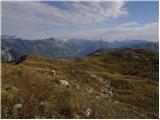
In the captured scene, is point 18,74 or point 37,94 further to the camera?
point 18,74

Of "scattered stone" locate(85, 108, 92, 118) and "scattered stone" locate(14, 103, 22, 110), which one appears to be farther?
"scattered stone" locate(85, 108, 92, 118)

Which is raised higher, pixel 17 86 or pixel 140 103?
pixel 17 86

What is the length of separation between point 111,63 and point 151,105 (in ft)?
237

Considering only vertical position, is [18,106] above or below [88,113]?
above

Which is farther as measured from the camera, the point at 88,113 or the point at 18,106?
the point at 88,113

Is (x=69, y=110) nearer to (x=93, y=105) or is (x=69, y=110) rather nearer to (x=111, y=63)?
(x=93, y=105)

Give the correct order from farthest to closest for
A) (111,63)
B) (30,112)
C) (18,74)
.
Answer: (111,63) → (18,74) → (30,112)

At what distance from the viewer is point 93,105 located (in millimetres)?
21594

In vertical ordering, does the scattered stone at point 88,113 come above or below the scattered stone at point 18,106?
below

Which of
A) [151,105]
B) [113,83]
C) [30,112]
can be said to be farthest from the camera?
[113,83]

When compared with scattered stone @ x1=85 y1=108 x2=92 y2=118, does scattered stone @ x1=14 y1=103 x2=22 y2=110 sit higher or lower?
higher

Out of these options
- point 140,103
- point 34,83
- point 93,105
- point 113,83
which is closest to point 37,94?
point 34,83

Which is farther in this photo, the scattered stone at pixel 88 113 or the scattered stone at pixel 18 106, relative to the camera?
the scattered stone at pixel 88 113

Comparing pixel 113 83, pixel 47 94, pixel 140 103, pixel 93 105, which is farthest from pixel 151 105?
pixel 47 94
